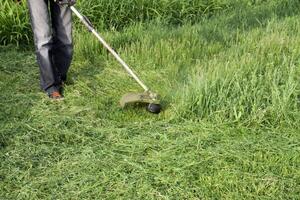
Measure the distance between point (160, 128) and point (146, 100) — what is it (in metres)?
0.39

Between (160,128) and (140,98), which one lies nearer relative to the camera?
(160,128)

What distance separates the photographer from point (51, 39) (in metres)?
4.15

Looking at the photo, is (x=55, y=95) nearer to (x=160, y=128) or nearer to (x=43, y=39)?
(x=43, y=39)

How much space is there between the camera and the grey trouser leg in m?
4.04

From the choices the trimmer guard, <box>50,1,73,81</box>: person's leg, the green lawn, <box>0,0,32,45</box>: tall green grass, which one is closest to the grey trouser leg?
<box>50,1,73,81</box>: person's leg

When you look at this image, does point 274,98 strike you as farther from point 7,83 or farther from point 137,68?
point 7,83

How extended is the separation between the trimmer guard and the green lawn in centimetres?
8

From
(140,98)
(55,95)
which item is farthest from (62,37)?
(140,98)

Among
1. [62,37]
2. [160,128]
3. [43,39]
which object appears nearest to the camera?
[160,128]

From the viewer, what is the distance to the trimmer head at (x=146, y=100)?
3.90m

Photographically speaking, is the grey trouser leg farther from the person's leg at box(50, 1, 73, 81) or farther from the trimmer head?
the trimmer head

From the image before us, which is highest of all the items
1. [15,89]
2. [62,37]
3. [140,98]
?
[62,37]

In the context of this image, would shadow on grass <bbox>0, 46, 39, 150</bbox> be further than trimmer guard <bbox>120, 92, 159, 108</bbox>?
No

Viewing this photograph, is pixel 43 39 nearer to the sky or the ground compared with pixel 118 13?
nearer to the sky
